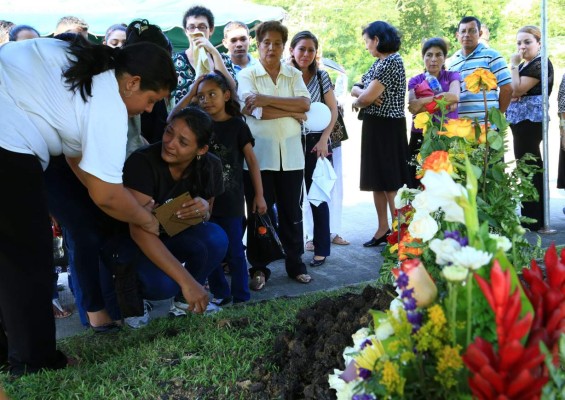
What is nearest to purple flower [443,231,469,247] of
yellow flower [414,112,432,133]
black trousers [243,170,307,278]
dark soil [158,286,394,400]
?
dark soil [158,286,394,400]

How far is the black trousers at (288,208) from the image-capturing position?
5059 millimetres

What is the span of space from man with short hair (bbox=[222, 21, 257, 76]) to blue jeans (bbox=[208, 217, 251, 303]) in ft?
5.86

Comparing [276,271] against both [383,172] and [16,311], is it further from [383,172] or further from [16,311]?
[16,311]

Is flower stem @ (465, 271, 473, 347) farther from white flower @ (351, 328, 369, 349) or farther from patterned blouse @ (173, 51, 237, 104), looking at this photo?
patterned blouse @ (173, 51, 237, 104)

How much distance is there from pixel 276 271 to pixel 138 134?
A: 1925 mm

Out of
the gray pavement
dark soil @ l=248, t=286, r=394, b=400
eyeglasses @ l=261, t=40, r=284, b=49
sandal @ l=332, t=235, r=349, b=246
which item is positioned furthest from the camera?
sandal @ l=332, t=235, r=349, b=246

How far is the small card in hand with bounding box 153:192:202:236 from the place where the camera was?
3.63 metres

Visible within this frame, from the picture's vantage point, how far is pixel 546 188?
6.07m

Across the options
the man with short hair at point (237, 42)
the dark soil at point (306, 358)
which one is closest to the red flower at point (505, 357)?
the dark soil at point (306, 358)

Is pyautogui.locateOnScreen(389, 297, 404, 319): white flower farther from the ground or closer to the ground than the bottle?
closer to the ground

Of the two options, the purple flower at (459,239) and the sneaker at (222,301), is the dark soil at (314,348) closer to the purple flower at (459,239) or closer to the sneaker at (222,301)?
the purple flower at (459,239)

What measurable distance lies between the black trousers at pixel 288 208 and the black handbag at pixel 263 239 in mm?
159

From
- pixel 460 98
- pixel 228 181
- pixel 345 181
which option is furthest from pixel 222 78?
pixel 345 181

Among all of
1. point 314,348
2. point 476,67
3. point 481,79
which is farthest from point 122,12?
point 314,348
